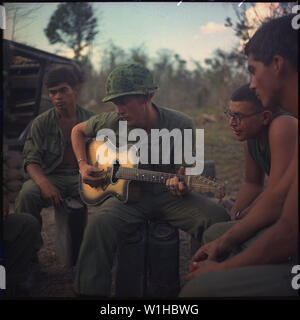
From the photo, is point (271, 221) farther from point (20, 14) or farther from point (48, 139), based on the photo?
point (48, 139)

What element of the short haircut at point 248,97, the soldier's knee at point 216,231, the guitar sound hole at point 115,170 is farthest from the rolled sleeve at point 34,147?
the short haircut at point 248,97

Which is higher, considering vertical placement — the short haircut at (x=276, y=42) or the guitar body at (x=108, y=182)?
the short haircut at (x=276, y=42)

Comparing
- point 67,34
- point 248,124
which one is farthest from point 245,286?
point 67,34

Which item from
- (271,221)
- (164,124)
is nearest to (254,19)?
(164,124)

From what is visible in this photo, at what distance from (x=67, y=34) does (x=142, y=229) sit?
2.19 meters

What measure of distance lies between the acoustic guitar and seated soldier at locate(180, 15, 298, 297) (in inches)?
28.4

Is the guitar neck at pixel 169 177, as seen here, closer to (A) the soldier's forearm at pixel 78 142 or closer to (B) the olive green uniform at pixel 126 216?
(B) the olive green uniform at pixel 126 216

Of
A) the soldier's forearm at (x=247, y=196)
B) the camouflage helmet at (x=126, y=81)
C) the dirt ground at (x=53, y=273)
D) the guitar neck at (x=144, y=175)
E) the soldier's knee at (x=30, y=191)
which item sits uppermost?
the camouflage helmet at (x=126, y=81)

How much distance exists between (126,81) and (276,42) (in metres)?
1.22

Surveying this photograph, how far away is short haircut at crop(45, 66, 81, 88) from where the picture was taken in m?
3.07

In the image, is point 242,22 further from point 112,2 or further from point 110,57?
point 112,2

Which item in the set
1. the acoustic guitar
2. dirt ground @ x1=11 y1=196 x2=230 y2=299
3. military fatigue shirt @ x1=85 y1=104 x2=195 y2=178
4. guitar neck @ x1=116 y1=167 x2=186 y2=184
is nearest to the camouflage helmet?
military fatigue shirt @ x1=85 y1=104 x2=195 y2=178

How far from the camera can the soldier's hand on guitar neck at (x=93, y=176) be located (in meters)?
2.75
